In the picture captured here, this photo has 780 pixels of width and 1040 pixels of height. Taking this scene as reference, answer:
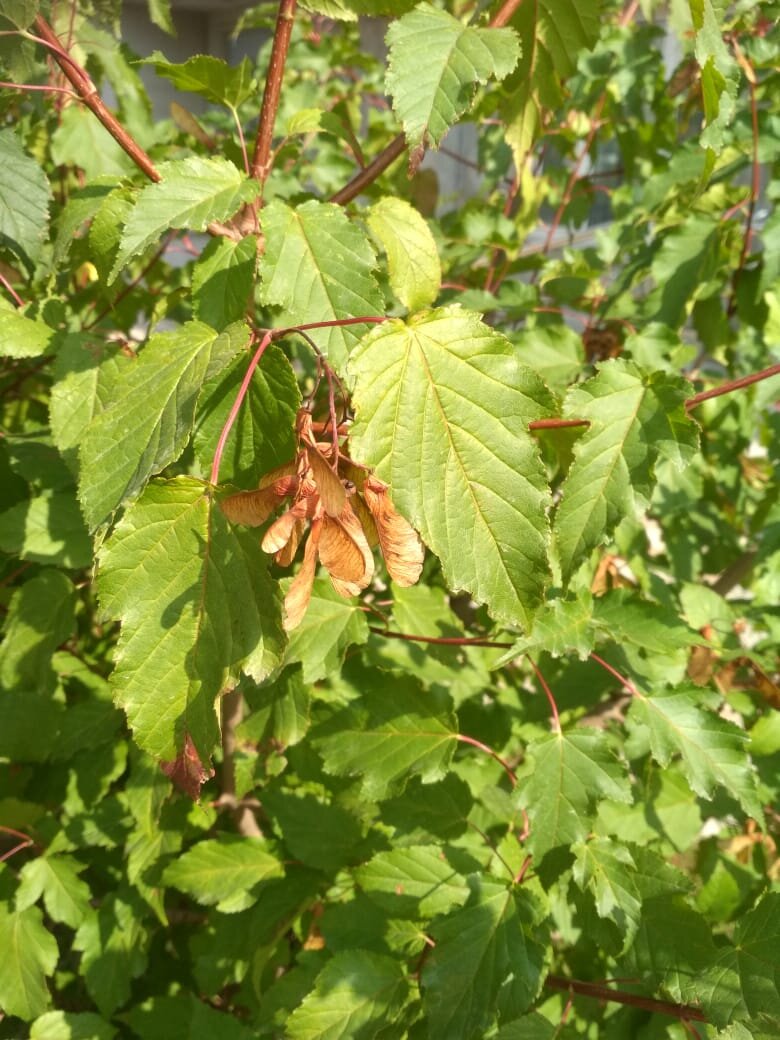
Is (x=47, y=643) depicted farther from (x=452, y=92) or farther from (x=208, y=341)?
(x=452, y=92)

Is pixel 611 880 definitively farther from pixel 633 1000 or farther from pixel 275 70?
pixel 275 70

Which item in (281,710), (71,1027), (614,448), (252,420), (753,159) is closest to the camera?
(252,420)

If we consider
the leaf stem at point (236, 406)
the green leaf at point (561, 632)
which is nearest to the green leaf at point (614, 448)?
the green leaf at point (561, 632)

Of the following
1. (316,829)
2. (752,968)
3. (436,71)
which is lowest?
(316,829)

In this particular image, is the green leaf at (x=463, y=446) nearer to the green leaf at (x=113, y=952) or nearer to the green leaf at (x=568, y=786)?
the green leaf at (x=568, y=786)

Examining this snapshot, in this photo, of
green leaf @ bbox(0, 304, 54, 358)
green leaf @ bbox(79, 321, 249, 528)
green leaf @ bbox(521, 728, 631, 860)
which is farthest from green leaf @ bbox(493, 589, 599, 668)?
green leaf @ bbox(0, 304, 54, 358)

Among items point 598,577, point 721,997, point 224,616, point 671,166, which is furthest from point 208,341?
point 671,166

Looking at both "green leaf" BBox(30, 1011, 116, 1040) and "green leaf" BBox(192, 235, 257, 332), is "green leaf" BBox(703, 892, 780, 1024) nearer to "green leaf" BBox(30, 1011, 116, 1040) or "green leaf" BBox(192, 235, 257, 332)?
"green leaf" BBox(192, 235, 257, 332)

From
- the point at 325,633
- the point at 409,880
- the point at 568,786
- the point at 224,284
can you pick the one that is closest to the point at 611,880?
the point at 568,786
